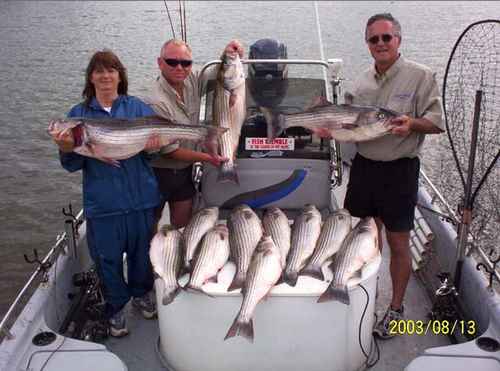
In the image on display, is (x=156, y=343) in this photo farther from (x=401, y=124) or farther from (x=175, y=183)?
(x=401, y=124)

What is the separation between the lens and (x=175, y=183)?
4.09 m

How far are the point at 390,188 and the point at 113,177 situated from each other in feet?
6.20

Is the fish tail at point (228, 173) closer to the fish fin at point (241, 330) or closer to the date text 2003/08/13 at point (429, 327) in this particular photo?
the fish fin at point (241, 330)

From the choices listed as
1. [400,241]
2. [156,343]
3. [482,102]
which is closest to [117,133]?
[156,343]

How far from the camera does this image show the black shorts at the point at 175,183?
405 cm

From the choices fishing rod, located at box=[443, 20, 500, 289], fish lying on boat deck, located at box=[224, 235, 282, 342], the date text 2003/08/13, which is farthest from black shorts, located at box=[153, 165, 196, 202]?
fishing rod, located at box=[443, 20, 500, 289]

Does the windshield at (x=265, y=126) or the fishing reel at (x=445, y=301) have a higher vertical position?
the windshield at (x=265, y=126)

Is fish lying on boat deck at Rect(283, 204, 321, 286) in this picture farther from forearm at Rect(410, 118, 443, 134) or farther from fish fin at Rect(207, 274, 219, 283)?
forearm at Rect(410, 118, 443, 134)

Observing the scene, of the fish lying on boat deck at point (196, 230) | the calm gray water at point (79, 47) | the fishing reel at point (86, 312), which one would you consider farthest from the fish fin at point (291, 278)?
the calm gray water at point (79, 47)

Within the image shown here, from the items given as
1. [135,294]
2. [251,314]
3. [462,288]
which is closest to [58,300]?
[135,294]

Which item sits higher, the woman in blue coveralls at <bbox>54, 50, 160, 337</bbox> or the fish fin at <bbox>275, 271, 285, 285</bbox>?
the woman in blue coveralls at <bbox>54, 50, 160, 337</bbox>

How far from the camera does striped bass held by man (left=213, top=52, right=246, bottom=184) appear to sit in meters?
3.75

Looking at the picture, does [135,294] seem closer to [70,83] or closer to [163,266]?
[163,266]

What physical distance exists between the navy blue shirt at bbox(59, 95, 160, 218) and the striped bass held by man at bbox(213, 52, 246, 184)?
0.53 meters
